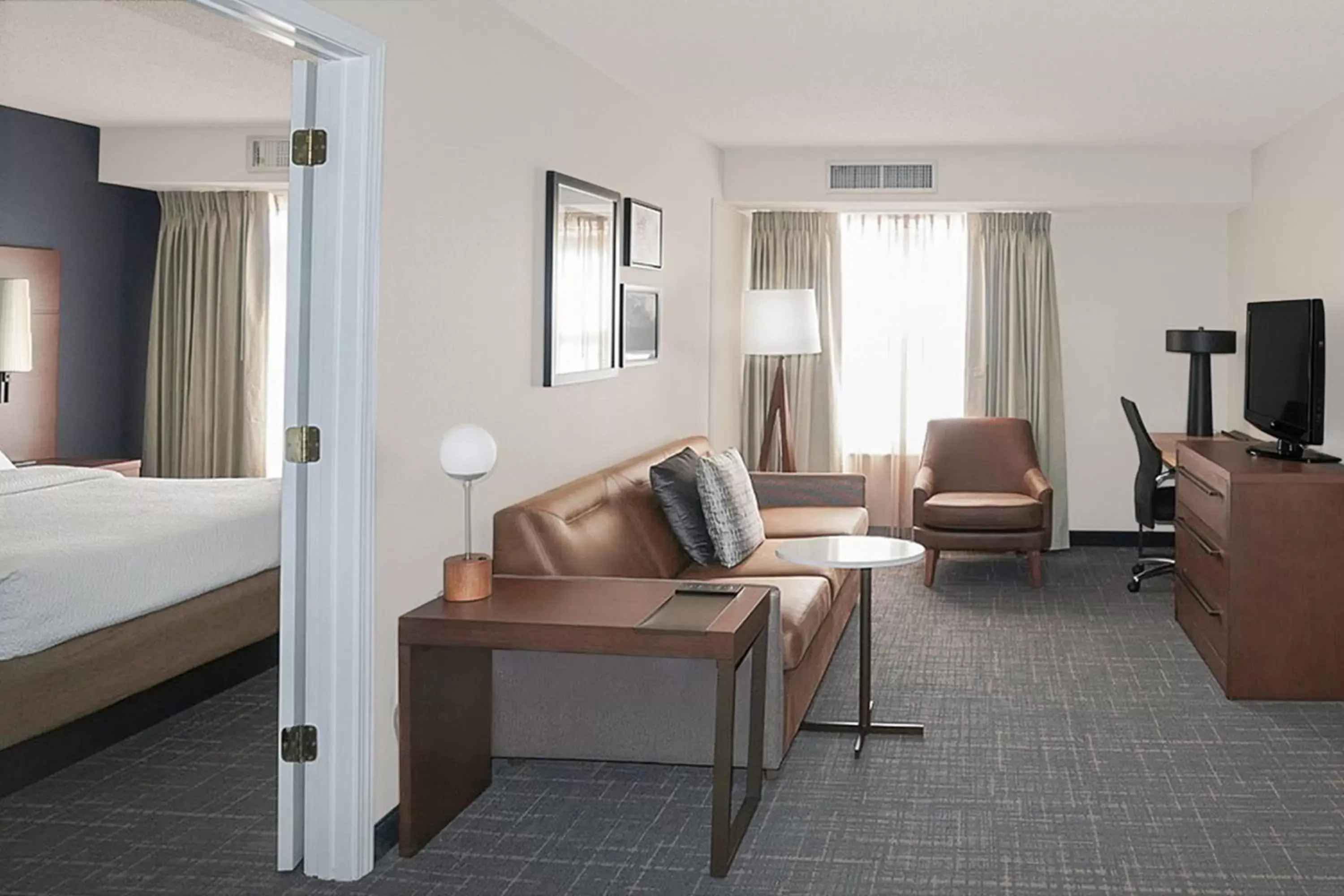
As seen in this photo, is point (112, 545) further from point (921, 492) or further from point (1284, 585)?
point (921, 492)

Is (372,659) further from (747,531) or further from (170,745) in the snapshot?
(747,531)

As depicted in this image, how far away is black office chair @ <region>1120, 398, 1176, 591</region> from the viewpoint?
670 centimetres

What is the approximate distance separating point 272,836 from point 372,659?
62 cm

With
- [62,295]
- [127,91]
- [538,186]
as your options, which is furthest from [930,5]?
[62,295]

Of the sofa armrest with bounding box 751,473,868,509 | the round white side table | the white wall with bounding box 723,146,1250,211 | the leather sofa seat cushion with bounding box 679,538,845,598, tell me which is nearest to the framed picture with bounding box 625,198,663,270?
the leather sofa seat cushion with bounding box 679,538,845,598

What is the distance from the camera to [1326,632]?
15.9ft

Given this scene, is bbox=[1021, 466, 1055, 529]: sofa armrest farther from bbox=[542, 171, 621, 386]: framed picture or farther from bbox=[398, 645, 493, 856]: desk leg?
→ bbox=[398, 645, 493, 856]: desk leg

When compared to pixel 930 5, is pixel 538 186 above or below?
below

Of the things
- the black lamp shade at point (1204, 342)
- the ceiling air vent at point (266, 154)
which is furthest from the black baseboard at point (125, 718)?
the black lamp shade at point (1204, 342)

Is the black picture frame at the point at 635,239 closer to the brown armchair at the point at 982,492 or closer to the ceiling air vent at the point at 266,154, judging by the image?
the ceiling air vent at the point at 266,154

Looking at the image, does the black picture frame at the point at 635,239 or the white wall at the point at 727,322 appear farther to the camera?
the white wall at the point at 727,322

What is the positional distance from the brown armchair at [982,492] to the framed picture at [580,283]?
2369 mm

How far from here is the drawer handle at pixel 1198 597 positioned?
515 centimetres

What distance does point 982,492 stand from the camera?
772 centimetres
